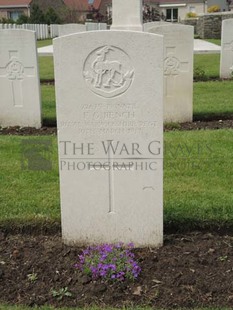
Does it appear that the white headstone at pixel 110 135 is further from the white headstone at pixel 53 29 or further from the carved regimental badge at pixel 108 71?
the white headstone at pixel 53 29

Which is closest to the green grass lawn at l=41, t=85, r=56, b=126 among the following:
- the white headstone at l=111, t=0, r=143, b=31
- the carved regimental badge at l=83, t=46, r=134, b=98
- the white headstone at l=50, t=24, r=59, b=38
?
the white headstone at l=111, t=0, r=143, b=31

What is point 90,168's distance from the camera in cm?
352

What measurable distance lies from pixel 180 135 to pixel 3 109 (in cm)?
305

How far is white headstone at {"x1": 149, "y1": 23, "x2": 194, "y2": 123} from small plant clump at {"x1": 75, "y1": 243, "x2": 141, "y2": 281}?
4.40 metres

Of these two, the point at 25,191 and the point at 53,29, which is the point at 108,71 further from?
the point at 53,29

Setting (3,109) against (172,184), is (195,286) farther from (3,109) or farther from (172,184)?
(3,109)

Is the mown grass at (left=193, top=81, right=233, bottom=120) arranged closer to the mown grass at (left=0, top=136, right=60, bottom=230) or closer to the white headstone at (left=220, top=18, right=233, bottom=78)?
the white headstone at (left=220, top=18, right=233, bottom=78)

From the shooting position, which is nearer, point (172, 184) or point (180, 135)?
point (172, 184)

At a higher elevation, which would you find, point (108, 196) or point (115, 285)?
point (108, 196)

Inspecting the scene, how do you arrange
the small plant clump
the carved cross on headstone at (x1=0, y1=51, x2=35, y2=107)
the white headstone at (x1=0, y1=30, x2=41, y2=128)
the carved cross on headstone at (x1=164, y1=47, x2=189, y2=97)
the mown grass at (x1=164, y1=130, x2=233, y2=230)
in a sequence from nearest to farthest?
the small plant clump → the mown grass at (x1=164, y1=130, x2=233, y2=230) → the white headstone at (x1=0, y1=30, x2=41, y2=128) → the carved cross on headstone at (x1=0, y1=51, x2=35, y2=107) → the carved cross on headstone at (x1=164, y1=47, x2=189, y2=97)

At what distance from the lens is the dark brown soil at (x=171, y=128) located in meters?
7.21

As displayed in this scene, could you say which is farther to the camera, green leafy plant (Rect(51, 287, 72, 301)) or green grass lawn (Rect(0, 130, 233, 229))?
green grass lawn (Rect(0, 130, 233, 229))

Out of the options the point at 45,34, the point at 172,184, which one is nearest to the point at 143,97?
the point at 172,184

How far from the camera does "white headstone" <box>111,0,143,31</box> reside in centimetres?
523
